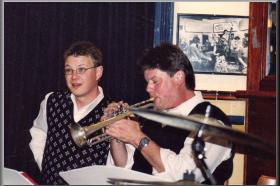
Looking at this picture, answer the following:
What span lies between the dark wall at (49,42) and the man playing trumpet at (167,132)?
1.17 metres

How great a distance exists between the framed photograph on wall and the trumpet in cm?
125

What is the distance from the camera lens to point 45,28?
10.6ft

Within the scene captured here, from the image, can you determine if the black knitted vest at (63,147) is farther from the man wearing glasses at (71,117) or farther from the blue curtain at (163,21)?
the blue curtain at (163,21)

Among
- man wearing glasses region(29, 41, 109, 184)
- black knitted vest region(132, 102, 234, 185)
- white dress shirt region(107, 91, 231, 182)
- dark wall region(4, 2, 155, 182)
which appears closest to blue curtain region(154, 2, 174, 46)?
dark wall region(4, 2, 155, 182)

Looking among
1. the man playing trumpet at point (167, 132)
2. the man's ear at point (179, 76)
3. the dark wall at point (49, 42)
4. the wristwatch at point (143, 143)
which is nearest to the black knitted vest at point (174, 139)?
the man playing trumpet at point (167, 132)

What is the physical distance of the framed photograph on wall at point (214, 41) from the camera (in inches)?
128

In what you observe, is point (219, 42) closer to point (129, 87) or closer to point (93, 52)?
point (129, 87)

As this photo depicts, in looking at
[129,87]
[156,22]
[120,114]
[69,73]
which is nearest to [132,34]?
[156,22]

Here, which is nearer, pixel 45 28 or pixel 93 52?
pixel 93 52

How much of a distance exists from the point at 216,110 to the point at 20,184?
1031mm

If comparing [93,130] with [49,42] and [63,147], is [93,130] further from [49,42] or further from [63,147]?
[49,42]

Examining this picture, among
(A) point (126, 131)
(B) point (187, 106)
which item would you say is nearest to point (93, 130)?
(A) point (126, 131)

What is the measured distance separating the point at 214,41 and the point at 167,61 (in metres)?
1.43

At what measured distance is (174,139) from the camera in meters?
2.00
